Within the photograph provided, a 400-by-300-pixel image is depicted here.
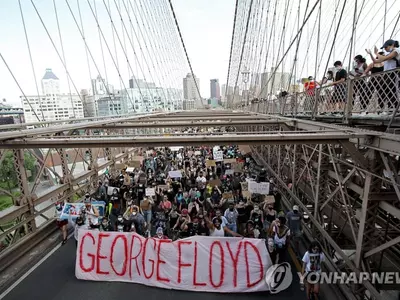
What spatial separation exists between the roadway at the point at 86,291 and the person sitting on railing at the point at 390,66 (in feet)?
13.1

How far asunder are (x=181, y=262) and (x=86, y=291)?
6.69 feet

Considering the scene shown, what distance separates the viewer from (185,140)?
4.57 metres

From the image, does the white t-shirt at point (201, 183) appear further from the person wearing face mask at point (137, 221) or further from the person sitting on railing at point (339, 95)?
the person sitting on railing at point (339, 95)

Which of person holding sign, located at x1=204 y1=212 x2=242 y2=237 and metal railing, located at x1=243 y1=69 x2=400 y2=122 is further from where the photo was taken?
person holding sign, located at x1=204 y1=212 x2=242 y2=237

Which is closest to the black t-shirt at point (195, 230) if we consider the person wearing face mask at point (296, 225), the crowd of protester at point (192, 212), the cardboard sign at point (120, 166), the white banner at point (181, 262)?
the crowd of protester at point (192, 212)

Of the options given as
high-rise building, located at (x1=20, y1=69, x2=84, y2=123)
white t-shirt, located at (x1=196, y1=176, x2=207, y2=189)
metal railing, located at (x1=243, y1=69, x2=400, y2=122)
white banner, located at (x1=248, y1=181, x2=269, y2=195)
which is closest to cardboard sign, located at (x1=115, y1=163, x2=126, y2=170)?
high-rise building, located at (x1=20, y1=69, x2=84, y2=123)

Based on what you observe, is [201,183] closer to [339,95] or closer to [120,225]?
[120,225]

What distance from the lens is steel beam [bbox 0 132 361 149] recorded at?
4.34m

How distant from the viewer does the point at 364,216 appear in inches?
172

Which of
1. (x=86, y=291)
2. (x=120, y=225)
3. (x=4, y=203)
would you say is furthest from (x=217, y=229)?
(x=4, y=203)

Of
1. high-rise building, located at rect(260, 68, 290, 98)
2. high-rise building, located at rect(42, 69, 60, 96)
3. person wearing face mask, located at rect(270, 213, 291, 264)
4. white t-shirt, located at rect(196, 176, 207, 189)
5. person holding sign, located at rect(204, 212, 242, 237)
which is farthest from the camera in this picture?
high-rise building, located at rect(260, 68, 290, 98)

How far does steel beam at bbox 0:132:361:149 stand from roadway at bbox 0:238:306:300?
3.06 meters

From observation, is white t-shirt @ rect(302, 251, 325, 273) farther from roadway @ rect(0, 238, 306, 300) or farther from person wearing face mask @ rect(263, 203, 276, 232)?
person wearing face mask @ rect(263, 203, 276, 232)

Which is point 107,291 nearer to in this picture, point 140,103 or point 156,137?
point 156,137
